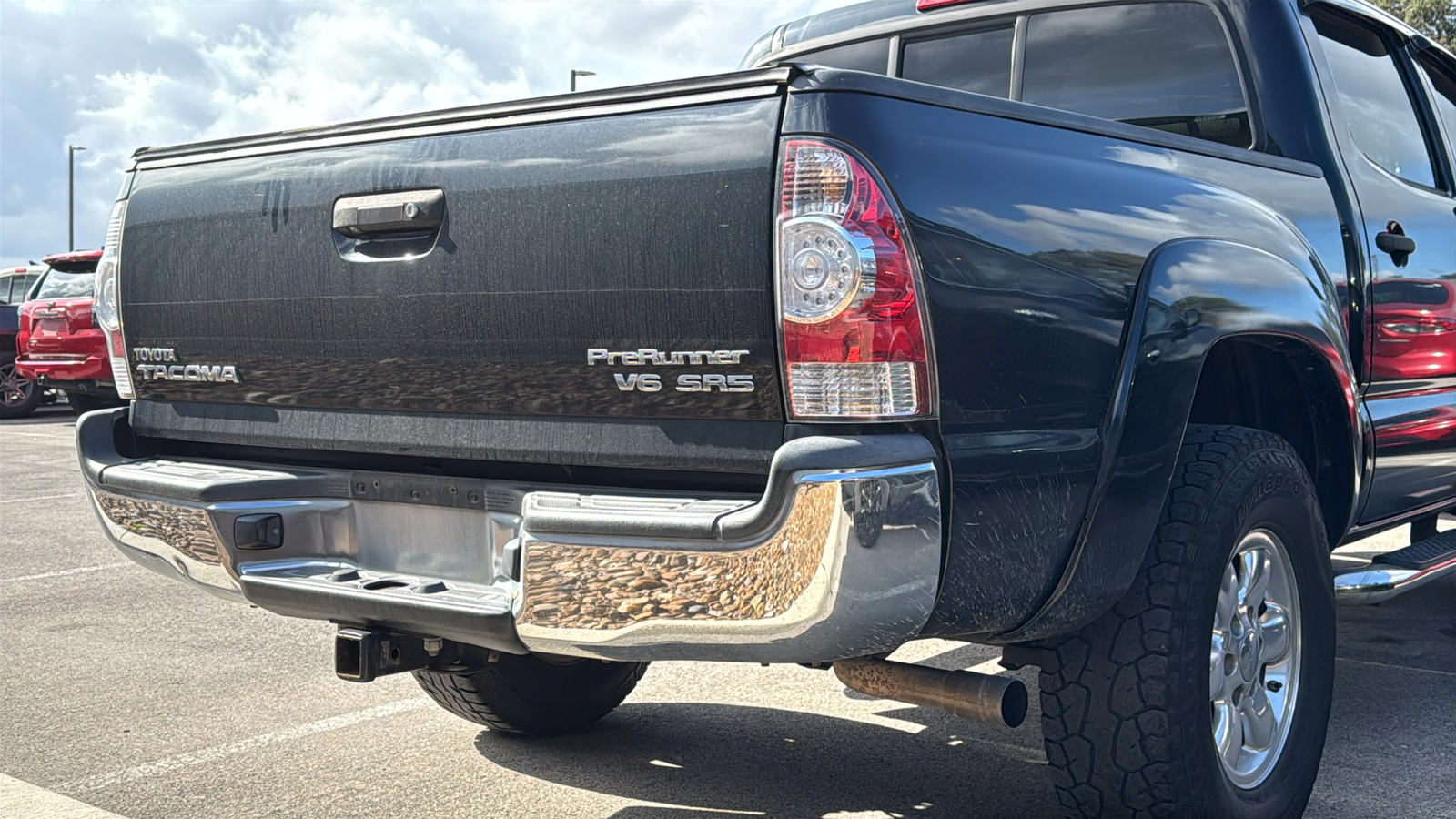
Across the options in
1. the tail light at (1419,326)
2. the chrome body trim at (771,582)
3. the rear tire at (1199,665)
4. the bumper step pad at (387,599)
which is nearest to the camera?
the chrome body trim at (771,582)

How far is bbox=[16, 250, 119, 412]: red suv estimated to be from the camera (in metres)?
13.4

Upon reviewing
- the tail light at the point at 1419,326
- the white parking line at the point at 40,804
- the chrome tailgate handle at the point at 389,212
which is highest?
the chrome tailgate handle at the point at 389,212

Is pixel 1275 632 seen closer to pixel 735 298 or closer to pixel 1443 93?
pixel 735 298

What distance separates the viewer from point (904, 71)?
4.39 meters

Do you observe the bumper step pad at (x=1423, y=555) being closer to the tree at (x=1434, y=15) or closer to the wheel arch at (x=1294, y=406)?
the wheel arch at (x=1294, y=406)

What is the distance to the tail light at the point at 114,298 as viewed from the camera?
10.7 ft

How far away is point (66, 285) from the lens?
46.0 feet

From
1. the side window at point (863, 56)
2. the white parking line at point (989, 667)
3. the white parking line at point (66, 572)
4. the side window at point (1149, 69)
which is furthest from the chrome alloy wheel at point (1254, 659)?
the white parking line at point (66, 572)

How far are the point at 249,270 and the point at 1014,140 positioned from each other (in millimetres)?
1597

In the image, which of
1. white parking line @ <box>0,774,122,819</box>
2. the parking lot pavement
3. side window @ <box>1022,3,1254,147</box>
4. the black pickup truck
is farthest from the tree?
white parking line @ <box>0,774,122,819</box>

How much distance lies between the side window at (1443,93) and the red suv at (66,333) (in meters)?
11.6

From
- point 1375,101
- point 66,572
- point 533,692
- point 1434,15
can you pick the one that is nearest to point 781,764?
point 533,692

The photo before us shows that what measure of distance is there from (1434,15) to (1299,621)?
25.8 meters

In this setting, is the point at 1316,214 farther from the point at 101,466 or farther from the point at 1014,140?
the point at 101,466
